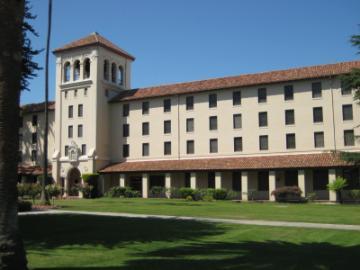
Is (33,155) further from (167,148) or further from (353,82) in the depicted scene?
(353,82)

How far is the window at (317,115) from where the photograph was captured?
46406 millimetres

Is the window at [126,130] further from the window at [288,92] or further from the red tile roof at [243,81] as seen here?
the window at [288,92]

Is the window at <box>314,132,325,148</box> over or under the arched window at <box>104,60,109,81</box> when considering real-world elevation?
under

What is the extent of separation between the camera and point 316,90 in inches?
1842

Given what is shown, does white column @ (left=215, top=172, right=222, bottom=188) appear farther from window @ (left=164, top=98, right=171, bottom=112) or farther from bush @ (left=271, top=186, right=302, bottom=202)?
window @ (left=164, top=98, right=171, bottom=112)

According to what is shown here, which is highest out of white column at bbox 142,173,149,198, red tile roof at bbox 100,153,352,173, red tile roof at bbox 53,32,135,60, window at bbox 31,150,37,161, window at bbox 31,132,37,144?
red tile roof at bbox 53,32,135,60

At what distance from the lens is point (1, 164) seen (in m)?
9.24

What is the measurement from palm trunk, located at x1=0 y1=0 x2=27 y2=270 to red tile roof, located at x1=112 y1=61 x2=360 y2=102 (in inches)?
1586

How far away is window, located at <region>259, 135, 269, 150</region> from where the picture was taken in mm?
48984

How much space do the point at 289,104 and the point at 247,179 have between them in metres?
8.86

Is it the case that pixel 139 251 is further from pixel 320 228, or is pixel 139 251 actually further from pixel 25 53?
pixel 25 53

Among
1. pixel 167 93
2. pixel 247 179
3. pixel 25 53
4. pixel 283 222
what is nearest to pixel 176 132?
pixel 167 93

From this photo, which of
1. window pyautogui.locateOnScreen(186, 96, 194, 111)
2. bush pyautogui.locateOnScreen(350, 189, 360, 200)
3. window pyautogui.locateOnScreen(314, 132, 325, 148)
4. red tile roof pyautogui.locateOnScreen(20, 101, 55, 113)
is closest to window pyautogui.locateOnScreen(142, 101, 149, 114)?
window pyautogui.locateOnScreen(186, 96, 194, 111)

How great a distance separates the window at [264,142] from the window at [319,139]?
5048 millimetres
